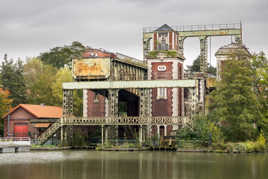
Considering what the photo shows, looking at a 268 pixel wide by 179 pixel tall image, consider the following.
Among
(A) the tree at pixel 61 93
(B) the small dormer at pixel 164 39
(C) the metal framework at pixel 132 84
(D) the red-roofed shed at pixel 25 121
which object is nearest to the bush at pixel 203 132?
(C) the metal framework at pixel 132 84

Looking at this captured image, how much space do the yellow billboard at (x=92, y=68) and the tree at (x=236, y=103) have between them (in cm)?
1344

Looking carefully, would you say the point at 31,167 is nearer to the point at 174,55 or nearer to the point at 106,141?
the point at 106,141

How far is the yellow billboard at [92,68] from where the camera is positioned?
2416 inches

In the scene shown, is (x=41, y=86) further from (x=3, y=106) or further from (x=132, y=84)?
(x=132, y=84)

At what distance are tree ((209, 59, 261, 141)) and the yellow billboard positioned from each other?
1344 centimetres

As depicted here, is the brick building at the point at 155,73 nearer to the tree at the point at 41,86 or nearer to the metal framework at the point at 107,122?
the metal framework at the point at 107,122

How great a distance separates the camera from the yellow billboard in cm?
6138

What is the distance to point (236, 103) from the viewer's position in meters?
53.8

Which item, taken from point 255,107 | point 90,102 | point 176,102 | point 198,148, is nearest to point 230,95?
point 255,107

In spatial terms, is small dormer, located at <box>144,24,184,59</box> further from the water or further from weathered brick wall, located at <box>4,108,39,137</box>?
the water

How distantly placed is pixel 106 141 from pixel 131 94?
12.1 metres

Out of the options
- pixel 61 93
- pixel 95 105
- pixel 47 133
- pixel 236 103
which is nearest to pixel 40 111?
pixel 95 105

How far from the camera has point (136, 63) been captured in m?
67.9

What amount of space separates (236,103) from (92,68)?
694 inches
